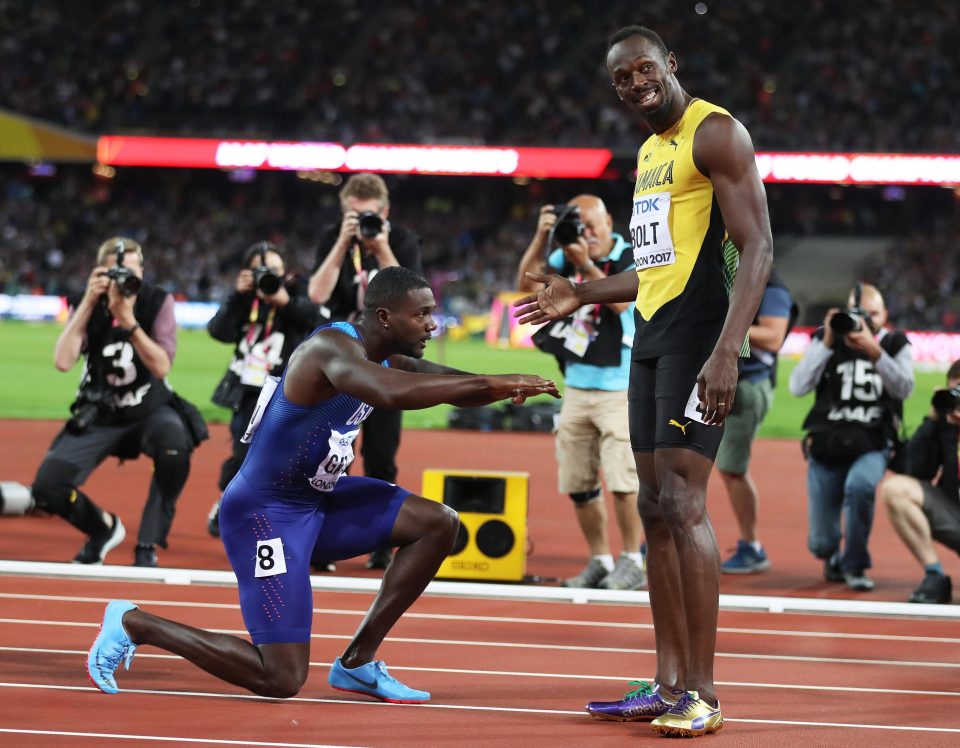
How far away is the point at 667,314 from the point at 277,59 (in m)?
42.3

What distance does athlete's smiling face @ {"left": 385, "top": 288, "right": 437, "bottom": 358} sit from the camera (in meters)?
4.50

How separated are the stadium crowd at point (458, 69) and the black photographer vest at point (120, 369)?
33041 millimetres

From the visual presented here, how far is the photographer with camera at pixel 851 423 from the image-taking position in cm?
714

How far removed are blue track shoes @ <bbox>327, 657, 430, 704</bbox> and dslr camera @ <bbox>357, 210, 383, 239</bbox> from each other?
311 cm

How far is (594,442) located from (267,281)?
210cm

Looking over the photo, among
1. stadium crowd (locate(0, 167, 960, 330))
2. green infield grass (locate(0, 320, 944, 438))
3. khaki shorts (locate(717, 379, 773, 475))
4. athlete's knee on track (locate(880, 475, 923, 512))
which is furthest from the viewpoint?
stadium crowd (locate(0, 167, 960, 330))

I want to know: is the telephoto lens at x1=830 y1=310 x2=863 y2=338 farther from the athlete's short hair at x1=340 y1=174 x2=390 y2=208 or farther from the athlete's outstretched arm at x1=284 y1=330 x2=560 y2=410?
the athlete's outstretched arm at x1=284 y1=330 x2=560 y2=410

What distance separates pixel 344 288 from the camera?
750cm

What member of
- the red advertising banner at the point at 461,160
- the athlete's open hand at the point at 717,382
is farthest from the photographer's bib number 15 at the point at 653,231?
the red advertising banner at the point at 461,160

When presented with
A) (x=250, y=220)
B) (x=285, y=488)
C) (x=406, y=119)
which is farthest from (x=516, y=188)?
(x=285, y=488)

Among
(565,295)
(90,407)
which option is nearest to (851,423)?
(565,295)

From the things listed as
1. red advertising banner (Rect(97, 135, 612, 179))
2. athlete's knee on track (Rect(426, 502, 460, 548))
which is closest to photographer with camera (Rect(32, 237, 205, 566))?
athlete's knee on track (Rect(426, 502, 460, 548))

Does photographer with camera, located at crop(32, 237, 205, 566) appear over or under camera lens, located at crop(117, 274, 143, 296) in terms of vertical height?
under

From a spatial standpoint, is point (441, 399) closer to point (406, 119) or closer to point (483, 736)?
point (483, 736)
